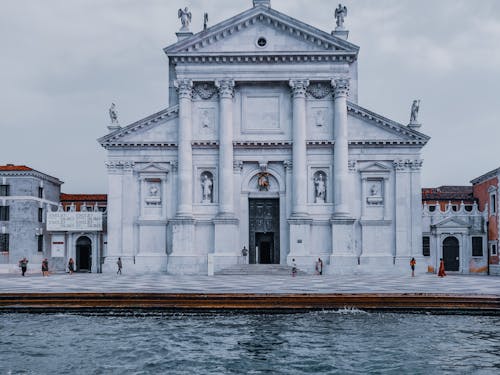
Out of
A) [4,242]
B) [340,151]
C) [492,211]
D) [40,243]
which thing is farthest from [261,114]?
[4,242]

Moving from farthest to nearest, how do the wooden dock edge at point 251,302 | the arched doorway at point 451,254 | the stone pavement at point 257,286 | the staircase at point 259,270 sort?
the arched doorway at point 451,254 → the staircase at point 259,270 → the stone pavement at point 257,286 → the wooden dock edge at point 251,302

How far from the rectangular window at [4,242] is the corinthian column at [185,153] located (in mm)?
16801

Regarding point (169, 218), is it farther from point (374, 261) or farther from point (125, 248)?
point (374, 261)

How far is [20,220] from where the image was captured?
58188 mm

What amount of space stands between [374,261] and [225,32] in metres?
22.1

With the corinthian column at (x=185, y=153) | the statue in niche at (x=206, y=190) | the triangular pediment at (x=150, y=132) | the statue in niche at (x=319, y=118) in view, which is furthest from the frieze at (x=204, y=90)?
the statue in niche at (x=319, y=118)

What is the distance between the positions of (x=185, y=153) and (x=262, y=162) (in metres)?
6.33

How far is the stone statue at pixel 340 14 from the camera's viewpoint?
55.3 meters

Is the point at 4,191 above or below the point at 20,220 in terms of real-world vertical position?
above

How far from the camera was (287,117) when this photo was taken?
54.2 metres

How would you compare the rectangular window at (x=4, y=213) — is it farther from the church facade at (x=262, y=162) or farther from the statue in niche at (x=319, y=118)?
the statue in niche at (x=319, y=118)

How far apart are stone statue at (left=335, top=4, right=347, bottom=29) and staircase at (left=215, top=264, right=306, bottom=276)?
2099 centimetres

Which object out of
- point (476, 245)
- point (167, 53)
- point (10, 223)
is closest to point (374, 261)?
point (476, 245)

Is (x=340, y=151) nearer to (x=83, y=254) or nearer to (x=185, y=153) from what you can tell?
(x=185, y=153)
